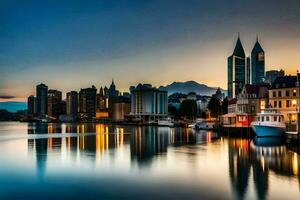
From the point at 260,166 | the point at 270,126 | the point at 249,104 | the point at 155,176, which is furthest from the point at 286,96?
the point at 155,176

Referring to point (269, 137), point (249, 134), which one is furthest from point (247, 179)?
point (249, 134)

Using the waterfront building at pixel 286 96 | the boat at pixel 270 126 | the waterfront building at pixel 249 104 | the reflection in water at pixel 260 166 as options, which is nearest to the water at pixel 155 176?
the reflection in water at pixel 260 166

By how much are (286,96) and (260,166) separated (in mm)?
50688

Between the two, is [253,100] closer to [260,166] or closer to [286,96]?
[286,96]

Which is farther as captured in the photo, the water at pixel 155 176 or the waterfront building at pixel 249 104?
the waterfront building at pixel 249 104

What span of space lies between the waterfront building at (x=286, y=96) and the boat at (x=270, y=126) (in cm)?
1005

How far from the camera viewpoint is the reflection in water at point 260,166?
28638 millimetres

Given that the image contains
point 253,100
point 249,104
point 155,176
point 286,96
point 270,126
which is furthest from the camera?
point 253,100

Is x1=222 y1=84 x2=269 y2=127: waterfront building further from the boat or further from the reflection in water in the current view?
the reflection in water

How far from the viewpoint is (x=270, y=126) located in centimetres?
6856

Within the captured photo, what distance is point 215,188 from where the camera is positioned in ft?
94.9

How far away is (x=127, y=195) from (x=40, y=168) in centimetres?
1684

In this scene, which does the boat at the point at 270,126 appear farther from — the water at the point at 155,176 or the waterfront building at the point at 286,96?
the water at the point at 155,176

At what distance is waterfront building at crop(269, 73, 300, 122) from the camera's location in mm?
82438
